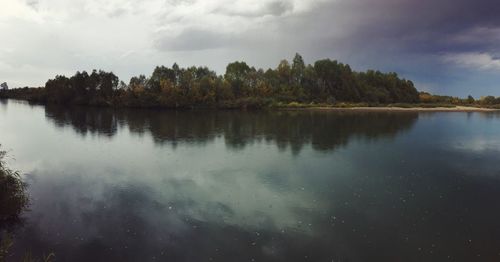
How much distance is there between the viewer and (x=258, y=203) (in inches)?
894

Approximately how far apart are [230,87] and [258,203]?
124585mm

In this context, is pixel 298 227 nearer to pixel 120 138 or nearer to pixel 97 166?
pixel 97 166

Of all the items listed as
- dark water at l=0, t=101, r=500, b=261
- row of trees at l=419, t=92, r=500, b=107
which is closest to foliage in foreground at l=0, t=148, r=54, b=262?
dark water at l=0, t=101, r=500, b=261

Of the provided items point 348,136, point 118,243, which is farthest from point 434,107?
point 118,243

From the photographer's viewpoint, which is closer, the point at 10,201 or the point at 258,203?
the point at 10,201

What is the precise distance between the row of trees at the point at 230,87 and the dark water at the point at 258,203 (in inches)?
3727

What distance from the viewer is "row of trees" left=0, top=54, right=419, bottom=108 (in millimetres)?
138000

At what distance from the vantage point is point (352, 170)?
32.2m

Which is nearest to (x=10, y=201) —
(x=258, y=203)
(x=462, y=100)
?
(x=258, y=203)

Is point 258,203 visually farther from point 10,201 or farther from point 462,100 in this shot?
point 462,100

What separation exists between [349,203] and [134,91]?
134011 millimetres

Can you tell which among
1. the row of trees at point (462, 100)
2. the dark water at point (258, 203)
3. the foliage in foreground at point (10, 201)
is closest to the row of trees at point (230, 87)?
the row of trees at point (462, 100)

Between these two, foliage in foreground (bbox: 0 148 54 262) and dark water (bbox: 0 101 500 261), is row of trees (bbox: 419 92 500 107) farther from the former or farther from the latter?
foliage in foreground (bbox: 0 148 54 262)

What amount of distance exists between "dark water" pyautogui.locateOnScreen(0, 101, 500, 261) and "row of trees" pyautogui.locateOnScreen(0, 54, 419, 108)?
94.7 metres
